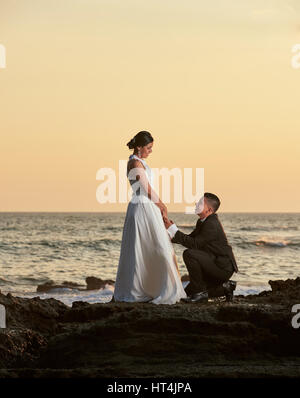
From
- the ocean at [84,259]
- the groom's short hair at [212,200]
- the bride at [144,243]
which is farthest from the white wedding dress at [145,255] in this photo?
the ocean at [84,259]

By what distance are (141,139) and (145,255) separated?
58.6 inches

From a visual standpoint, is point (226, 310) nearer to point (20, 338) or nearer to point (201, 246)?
point (201, 246)

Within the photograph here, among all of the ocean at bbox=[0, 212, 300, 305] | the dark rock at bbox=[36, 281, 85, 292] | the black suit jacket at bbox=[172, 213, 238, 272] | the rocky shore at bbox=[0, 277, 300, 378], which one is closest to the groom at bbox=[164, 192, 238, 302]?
the black suit jacket at bbox=[172, 213, 238, 272]

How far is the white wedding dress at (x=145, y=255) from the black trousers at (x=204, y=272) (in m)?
0.22

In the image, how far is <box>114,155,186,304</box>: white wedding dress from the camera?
30.5 ft

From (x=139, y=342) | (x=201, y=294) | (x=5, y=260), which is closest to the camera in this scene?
(x=139, y=342)

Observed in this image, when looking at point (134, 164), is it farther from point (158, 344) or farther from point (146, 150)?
point (158, 344)

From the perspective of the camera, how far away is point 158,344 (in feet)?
22.6

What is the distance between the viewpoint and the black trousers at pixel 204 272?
9148mm

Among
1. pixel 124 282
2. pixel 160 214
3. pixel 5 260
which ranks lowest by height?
pixel 5 260

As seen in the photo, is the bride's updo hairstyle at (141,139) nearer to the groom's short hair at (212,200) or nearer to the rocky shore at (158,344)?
the groom's short hair at (212,200)
